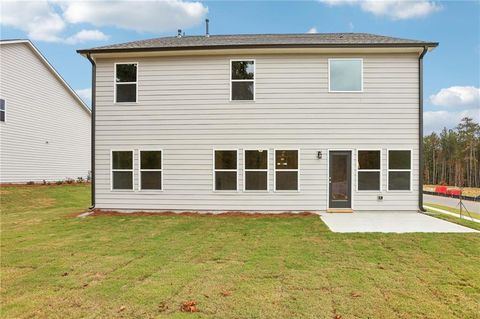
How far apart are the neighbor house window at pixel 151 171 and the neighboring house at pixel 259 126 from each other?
0.03 metres

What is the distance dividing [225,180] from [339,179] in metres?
3.84

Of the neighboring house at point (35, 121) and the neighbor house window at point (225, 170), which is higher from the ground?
the neighboring house at point (35, 121)

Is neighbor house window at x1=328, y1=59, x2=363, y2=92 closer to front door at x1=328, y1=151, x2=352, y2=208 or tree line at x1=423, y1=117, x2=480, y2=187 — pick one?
front door at x1=328, y1=151, x2=352, y2=208

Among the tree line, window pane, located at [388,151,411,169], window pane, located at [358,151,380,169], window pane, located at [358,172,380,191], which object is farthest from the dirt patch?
the tree line

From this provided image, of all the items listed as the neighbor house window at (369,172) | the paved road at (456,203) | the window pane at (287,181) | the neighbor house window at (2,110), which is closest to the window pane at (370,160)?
the neighbor house window at (369,172)

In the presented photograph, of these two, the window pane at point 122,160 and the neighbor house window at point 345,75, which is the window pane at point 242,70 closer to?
the neighbor house window at point 345,75

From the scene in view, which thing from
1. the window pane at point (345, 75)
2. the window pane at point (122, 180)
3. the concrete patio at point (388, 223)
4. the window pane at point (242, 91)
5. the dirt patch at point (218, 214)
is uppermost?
the window pane at point (345, 75)

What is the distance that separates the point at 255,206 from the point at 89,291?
7114mm

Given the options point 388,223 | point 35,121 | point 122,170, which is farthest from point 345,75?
point 35,121

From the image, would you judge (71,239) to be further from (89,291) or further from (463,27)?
(463,27)

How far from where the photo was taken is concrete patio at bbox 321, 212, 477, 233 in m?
7.77

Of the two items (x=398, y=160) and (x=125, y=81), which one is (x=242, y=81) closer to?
(x=125, y=81)

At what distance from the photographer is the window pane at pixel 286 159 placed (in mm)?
10750

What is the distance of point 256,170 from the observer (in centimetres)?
1082
